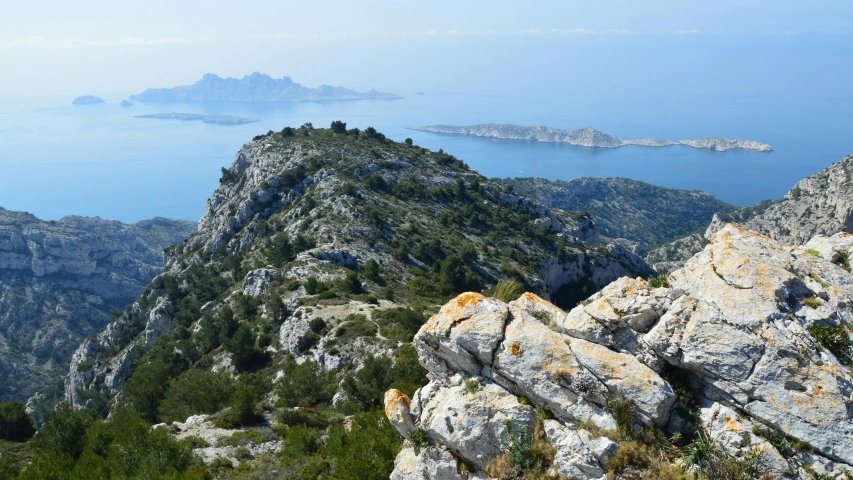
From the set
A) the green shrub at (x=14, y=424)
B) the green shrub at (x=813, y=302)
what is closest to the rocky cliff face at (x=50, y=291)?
the green shrub at (x=14, y=424)

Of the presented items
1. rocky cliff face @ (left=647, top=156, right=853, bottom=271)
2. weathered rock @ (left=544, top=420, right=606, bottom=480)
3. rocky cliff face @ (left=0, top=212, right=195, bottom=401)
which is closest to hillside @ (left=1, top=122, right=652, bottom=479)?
weathered rock @ (left=544, top=420, right=606, bottom=480)

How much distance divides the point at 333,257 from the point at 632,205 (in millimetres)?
151472

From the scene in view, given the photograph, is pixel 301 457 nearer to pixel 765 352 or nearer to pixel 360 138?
pixel 765 352

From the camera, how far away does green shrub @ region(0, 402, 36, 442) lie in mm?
29641

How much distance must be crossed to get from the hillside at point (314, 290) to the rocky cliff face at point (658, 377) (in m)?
3.99

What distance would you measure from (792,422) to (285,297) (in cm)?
4250

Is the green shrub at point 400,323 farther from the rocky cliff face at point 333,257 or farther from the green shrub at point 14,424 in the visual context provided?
the green shrub at point 14,424

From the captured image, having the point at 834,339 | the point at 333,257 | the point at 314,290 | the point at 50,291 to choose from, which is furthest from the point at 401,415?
the point at 50,291

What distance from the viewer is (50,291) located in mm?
125750

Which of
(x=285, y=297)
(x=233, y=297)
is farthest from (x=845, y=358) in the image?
(x=233, y=297)

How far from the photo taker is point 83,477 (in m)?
15.7

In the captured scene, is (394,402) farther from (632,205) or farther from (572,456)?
(632,205)

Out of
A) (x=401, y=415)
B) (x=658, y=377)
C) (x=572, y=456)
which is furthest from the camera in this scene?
(x=401, y=415)

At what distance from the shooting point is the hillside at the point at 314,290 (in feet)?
73.3
